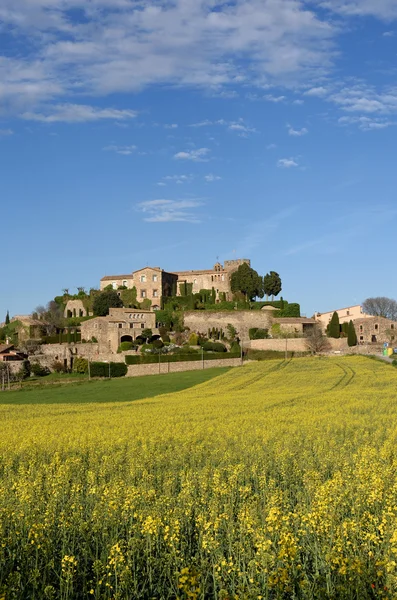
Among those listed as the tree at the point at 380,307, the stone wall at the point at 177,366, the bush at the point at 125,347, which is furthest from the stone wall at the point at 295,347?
the tree at the point at 380,307

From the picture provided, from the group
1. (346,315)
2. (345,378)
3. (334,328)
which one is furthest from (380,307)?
(345,378)

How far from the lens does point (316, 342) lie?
7519 centimetres

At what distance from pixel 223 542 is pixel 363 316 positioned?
80.6 metres

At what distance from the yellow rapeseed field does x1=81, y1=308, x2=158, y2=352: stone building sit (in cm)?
4394

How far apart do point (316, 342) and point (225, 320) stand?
11939mm

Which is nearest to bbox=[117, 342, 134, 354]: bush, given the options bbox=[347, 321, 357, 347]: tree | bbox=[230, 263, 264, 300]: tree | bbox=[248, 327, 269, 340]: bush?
bbox=[248, 327, 269, 340]: bush

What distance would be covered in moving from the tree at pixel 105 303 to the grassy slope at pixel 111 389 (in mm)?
24048

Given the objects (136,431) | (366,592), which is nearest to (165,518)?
(366,592)

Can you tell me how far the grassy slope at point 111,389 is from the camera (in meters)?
45.0

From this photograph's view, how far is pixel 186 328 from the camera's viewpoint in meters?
80.1

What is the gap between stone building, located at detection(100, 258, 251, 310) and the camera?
86562 mm

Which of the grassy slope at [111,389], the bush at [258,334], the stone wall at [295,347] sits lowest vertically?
the grassy slope at [111,389]

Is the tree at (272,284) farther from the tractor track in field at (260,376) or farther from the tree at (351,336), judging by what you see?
the tractor track in field at (260,376)

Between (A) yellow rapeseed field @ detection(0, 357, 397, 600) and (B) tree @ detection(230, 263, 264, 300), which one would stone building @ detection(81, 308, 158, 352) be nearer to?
(B) tree @ detection(230, 263, 264, 300)
